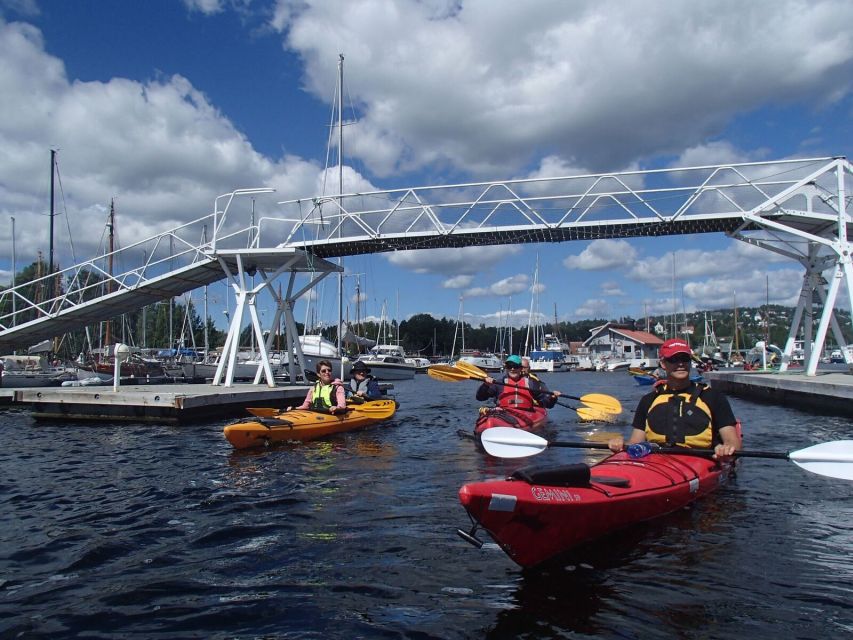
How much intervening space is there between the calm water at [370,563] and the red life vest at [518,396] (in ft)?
13.1

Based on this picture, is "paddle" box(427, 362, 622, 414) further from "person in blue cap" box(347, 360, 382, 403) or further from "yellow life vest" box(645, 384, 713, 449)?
"yellow life vest" box(645, 384, 713, 449)

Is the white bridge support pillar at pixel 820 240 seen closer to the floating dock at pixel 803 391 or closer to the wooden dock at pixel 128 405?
the floating dock at pixel 803 391

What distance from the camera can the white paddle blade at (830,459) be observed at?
20.7 ft

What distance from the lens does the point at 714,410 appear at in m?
7.69

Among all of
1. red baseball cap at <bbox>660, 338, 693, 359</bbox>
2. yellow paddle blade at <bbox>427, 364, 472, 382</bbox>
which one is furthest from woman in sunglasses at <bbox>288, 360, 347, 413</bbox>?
red baseball cap at <bbox>660, 338, 693, 359</bbox>

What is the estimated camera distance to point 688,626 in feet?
15.5

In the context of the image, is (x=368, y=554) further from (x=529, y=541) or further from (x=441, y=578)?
(x=529, y=541)

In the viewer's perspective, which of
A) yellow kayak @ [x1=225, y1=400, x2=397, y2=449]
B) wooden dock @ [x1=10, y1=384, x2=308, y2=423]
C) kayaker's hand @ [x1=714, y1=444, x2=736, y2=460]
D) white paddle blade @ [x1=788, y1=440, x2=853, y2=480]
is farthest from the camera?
wooden dock @ [x1=10, y1=384, x2=308, y2=423]

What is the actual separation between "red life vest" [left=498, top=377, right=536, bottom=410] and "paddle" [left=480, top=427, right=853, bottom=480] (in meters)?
6.68

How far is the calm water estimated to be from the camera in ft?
15.8

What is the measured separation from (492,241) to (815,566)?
18404mm

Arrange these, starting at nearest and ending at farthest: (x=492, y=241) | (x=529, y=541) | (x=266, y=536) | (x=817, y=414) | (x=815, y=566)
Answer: (x=529, y=541)
(x=815, y=566)
(x=266, y=536)
(x=817, y=414)
(x=492, y=241)

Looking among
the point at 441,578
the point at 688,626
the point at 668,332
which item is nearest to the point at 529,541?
the point at 441,578

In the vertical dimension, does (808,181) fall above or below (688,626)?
above
